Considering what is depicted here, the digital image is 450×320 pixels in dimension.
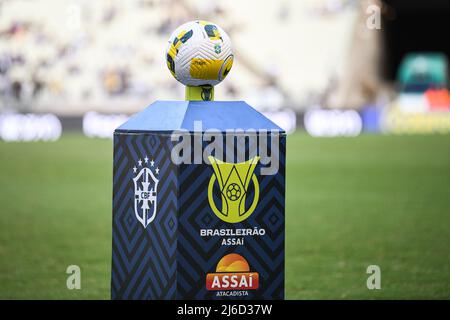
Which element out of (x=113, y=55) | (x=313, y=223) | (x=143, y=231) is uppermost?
(x=143, y=231)

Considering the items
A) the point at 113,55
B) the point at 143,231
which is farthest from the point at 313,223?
the point at 113,55

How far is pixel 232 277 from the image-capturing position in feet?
16.0

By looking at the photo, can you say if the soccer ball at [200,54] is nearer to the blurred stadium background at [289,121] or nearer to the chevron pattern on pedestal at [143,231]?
the chevron pattern on pedestal at [143,231]

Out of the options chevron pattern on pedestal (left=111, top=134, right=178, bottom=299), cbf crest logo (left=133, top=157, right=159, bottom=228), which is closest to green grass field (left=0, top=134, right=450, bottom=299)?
chevron pattern on pedestal (left=111, top=134, right=178, bottom=299)

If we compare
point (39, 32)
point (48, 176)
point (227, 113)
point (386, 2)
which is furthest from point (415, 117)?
point (227, 113)

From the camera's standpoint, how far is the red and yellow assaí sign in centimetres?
484

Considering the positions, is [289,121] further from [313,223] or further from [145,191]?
[145,191]

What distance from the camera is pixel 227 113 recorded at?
4.95 metres

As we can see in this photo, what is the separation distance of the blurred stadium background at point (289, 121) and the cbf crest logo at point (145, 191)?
96.4 inches

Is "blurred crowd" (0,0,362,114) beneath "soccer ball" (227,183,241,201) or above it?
beneath

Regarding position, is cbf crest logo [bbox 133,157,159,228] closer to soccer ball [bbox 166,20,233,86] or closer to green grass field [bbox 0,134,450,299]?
soccer ball [bbox 166,20,233,86]

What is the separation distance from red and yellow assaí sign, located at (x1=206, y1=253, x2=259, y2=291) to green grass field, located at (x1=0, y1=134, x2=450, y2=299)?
226cm

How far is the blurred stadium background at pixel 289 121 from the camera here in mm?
8883

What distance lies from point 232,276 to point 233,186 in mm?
450
